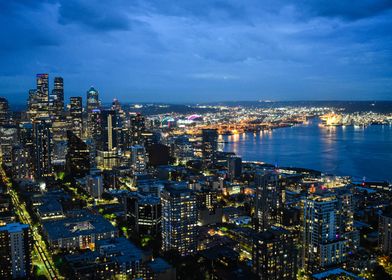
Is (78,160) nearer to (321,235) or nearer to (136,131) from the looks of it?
(136,131)

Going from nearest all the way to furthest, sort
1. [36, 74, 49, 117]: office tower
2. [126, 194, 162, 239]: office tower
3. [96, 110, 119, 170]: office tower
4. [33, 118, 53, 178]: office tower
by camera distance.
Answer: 1. [126, 194, 162, 239]: office tower
2. [33, 118, 53, 178]: office tower
3. [96, 110, 119, 170]: office tower
4. [36, 74, 49, 117]: office tower

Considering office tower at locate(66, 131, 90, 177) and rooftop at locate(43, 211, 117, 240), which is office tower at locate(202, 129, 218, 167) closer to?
office tower at locate(66, 131, 90, 177)

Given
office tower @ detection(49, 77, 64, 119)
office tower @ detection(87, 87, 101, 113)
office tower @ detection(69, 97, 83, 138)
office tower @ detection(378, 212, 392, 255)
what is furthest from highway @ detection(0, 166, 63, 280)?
office tower @ detection(87, 87, 101, 113)

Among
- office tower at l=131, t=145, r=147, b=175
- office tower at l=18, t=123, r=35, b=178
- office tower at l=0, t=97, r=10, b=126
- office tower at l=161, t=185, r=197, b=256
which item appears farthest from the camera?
office tower at l=0, t=97, r=10, b=126

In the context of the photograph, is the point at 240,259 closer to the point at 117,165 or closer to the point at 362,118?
the point at 117,165

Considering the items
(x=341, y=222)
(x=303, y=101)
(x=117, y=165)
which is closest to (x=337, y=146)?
(x=117, y=165)

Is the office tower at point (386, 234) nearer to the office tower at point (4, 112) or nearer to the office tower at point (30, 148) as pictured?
the office tower at point (30, 148)
